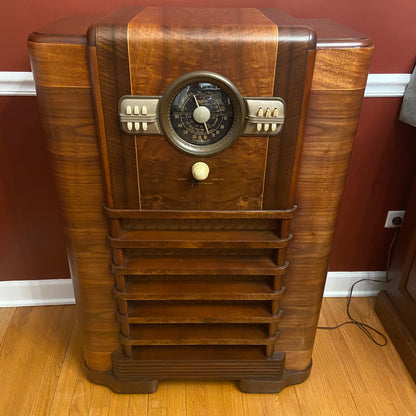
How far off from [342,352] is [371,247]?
46 centimetres

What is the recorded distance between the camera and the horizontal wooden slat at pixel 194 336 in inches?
51.3

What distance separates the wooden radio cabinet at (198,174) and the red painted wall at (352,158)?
24cm

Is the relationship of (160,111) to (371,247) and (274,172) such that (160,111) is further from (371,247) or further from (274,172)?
(371,247)

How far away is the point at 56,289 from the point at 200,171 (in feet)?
3.57

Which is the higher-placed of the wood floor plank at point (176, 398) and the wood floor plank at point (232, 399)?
the wood floor plank at point (232, 399)

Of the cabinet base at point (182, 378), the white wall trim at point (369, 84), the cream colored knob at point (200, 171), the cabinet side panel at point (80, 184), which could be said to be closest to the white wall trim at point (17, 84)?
the white wall trim at point (369, 84)

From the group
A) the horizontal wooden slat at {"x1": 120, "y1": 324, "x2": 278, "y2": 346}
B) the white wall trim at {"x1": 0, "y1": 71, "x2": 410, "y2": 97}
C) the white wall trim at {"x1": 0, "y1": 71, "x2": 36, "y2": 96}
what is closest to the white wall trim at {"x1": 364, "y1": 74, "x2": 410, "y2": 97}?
the white wall trim at {"x1": 0, "y1": 71, "x2": 410, "y2": 97}

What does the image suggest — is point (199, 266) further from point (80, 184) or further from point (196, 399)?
point (196, 399)

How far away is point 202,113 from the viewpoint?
0.96 meters

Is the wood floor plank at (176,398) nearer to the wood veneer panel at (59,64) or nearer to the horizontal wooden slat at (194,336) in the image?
the horizontal wooden slat at (194,336)

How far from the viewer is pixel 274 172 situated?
104cm

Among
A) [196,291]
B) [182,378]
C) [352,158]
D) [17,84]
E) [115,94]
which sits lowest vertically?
[182,378]

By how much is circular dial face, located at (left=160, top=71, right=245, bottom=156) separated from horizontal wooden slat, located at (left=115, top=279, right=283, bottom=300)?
427 millimetres

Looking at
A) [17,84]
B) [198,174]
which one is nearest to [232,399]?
[198,174]
